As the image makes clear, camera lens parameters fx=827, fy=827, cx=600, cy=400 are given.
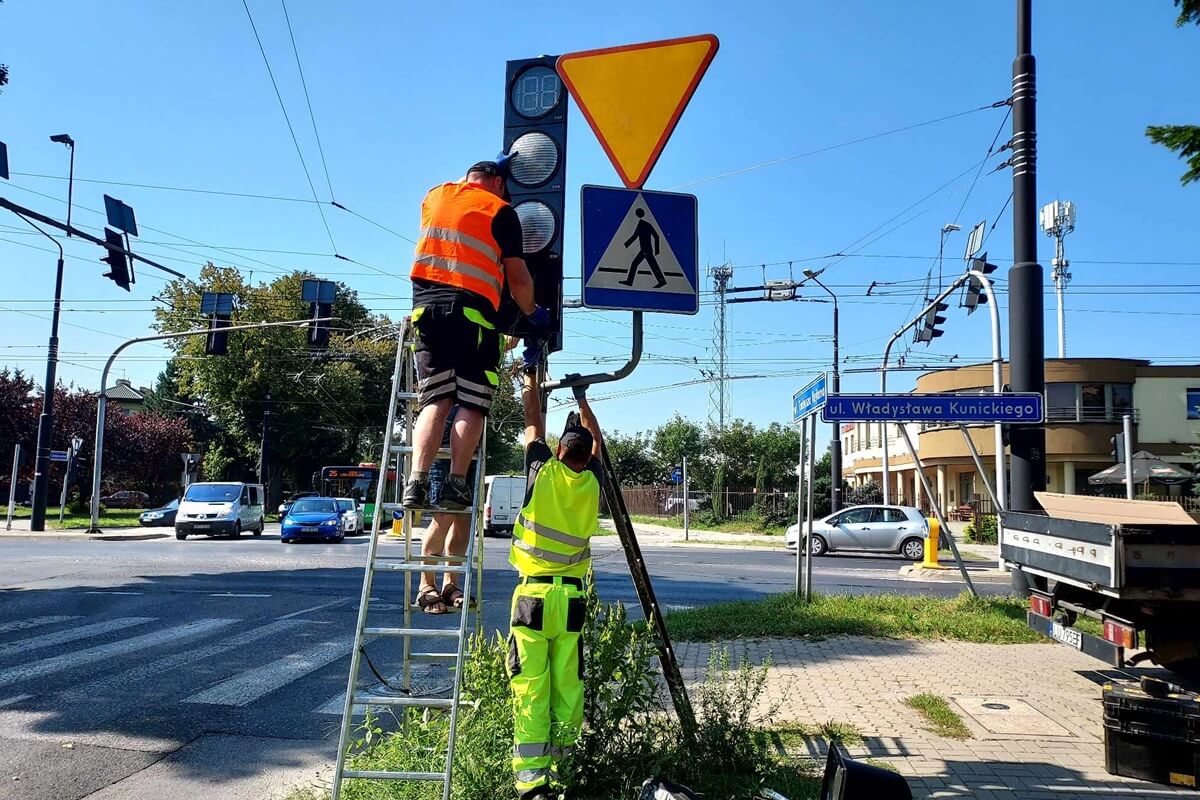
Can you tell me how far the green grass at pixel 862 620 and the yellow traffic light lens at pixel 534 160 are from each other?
6158 mm

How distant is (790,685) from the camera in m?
6.88

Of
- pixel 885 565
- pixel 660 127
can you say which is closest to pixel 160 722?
pixel 660 127

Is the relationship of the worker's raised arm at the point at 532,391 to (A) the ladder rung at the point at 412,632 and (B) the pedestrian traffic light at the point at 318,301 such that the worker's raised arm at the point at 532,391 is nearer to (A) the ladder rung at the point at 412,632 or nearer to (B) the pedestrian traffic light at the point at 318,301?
(A) the ladder rung at the point at 412,632

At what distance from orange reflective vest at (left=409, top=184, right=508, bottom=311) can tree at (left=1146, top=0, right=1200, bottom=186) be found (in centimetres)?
611

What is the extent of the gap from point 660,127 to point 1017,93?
362 inches

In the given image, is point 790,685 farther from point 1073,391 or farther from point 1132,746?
point 1073,391

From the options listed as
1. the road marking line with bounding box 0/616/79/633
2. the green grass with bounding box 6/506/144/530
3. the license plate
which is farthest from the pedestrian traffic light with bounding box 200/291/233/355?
the license plate

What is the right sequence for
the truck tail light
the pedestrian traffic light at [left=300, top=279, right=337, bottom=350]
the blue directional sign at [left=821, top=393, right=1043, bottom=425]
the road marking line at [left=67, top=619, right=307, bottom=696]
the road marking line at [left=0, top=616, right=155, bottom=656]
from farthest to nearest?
the pedestrian traffic light at [left=300, top=279, right=337, bottom=350] → the blue directional sign at [left=821, top=393, right=1043, bottom=425] → the road marking line at [left=0, top=616, right=155, bottom=656] → the road marking line at [left=67, top=619, right=307, bottom=696] → the truck tail light

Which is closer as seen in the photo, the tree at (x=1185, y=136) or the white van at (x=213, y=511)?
the tree at (x=1185, y=136)

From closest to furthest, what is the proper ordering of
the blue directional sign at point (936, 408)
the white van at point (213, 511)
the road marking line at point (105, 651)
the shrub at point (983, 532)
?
the road marking line at point (105, 651), the blue directional sign at point (936, 408), the white van at point (213, 511), the shrub at point (983, 532)

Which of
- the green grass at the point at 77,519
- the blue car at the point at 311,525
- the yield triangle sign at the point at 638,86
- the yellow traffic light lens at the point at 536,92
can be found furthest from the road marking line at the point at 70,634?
the green grass at the point at 77,519

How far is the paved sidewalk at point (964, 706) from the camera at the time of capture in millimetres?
4652

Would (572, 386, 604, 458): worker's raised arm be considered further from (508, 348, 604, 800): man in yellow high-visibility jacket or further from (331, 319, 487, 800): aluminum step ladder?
(331, 319, 487, 800): aluminum step ladder

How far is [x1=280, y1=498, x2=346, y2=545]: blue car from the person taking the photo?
80.1 ft
